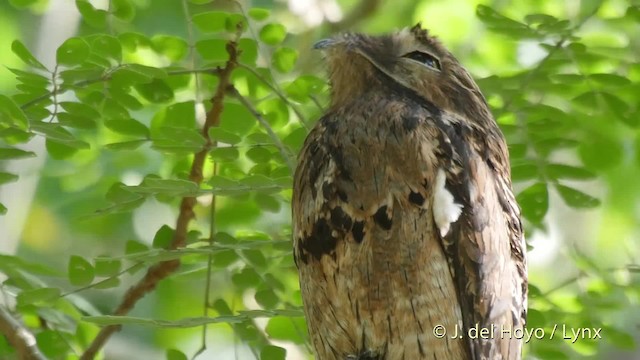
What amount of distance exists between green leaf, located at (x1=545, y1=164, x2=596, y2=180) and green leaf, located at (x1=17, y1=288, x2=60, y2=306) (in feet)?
3.57

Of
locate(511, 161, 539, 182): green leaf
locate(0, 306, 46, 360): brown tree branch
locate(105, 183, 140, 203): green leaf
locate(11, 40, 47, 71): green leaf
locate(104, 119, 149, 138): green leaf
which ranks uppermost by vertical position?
locate(511, 161, 539, 182): green leaf

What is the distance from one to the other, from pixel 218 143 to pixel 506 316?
680mm

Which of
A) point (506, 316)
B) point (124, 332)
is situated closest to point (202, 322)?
point (506, 316)

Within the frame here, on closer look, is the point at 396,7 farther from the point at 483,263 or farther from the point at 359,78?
the point at 483,263

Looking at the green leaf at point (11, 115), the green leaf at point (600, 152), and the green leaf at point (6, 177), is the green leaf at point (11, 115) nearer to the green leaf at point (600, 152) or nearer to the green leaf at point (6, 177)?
the green leaf at point (6, 177)

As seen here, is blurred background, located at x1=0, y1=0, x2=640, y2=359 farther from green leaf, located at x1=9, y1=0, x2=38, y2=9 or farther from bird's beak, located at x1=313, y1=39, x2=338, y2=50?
bird's beak, located at x1=313, y1=39, x2=338, y2=50

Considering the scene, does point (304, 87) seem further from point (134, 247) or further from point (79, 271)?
point (79, 271)

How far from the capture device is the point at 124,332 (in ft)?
11.8

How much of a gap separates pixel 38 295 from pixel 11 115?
379 millimetres

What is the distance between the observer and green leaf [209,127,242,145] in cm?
210

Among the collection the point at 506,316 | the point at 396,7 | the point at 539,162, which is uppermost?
the point at 396,7

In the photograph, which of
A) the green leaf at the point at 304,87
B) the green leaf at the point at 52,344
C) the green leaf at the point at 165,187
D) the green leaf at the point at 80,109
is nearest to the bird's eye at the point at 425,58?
the green leaf at the point at 304,87

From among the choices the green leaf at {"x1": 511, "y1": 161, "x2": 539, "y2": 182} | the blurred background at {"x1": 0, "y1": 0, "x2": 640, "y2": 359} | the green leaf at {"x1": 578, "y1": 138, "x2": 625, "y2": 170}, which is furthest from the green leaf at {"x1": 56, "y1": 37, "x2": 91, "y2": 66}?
the green leaf at {"x1": 578, "y1": 138, "x2": 625, "y2": 170}

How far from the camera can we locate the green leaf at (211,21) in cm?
223
